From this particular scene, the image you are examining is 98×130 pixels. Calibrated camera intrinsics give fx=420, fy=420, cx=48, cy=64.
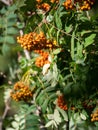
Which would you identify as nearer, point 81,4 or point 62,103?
point 81,4

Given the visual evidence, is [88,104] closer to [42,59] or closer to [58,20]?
[42,59]

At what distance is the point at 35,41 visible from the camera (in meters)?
1.79

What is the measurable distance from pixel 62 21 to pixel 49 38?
0.31ft

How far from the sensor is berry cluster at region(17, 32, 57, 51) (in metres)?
1.79

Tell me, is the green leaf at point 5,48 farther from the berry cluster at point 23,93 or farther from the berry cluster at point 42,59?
the berry cluster at point 23,93

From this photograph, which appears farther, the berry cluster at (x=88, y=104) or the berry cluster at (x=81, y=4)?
the berry cluster at (x=88, y=104)

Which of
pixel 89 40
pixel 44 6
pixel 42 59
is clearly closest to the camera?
pixel 89 40

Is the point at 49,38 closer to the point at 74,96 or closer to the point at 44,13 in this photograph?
the point at 44,13

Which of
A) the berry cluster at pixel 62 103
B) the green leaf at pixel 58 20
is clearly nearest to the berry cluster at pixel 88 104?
the berry cluster at pixel 62 103

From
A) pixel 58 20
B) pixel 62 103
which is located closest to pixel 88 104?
pixel 62 103

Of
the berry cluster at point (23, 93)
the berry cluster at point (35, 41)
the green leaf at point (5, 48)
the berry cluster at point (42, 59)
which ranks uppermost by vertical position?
the berry cluster at point (35, 41)

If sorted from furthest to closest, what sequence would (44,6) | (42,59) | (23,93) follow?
(23,93), (42,59), (44,6)

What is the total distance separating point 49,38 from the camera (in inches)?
73.0

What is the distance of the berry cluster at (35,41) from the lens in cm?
179
